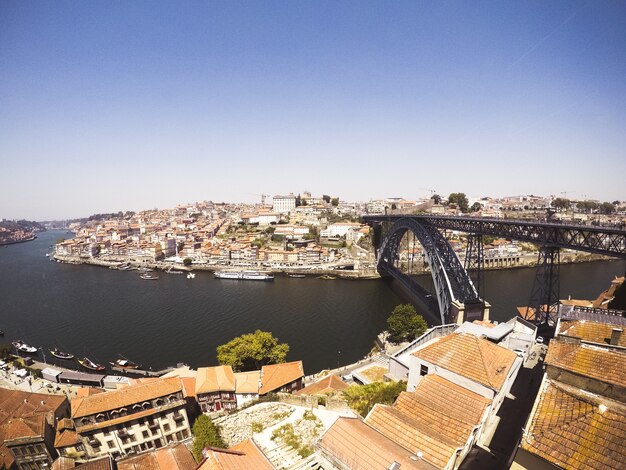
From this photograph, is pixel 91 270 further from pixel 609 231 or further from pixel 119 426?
pixel 609 231

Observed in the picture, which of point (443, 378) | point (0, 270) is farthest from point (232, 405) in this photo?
point (0, 270)

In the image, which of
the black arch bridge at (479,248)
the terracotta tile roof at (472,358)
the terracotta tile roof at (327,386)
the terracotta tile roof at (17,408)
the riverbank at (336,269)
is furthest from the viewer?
the riverbank at (336,269)

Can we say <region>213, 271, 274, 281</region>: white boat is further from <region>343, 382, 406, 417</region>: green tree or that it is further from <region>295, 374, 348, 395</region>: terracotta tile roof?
<region>343, 382, 406, 417</region>: green tree

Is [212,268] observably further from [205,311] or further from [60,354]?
[60,354]

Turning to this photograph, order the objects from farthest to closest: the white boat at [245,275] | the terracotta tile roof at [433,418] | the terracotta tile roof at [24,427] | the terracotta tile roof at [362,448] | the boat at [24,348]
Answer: the white boat at [245,275] → the boat at [24,348] → the terracotta tile roof at [24,427] → the terracotta tile roof at [433,418] → the terracotta tile roof at [362,448]

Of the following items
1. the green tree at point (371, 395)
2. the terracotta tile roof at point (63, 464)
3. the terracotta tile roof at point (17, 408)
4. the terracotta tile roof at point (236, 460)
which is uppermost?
the terracotta tile roof at point (236, 460)

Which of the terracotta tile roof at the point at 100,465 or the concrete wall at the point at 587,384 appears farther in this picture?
the terracotta tile roof at the point at 100,465

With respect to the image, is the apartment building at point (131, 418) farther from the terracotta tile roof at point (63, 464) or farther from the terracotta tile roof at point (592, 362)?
the terracotta tile roof at point (592, 362)

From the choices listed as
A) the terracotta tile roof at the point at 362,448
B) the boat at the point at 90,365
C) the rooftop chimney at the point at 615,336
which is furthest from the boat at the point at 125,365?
the rooftop chimney at the point at 615,336

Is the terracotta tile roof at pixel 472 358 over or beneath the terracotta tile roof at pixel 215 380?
over
